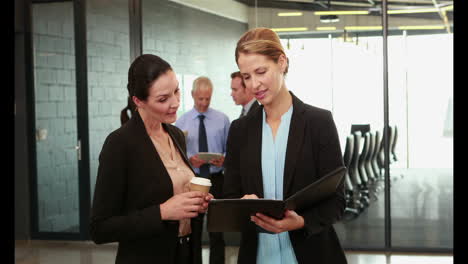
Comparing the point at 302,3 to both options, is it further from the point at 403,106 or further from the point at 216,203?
the point at 216,203

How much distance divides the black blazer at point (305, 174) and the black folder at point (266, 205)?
8 cm

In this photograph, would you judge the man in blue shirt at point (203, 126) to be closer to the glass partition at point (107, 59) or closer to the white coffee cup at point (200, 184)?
the glass partition at point (107, 59)

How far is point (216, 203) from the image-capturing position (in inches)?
80.0

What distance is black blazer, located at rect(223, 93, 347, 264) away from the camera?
7.23 ft

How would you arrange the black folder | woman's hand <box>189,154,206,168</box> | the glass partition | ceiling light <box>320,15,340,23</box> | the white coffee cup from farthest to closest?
the glass partition < ceiling light <box>320,15,340,23</box> < woman's hand <box>189,154,206,168</box> < the white coffee cup < the black folder

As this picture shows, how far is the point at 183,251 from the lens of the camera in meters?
2.35

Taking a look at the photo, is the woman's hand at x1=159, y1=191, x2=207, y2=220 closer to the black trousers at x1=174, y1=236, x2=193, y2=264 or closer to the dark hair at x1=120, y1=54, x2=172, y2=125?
the black trousers at x1=174, y1=236, x2=193, y2=264

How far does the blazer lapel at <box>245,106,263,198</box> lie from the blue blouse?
0.06 feet

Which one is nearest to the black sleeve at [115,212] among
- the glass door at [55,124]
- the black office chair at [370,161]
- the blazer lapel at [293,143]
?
the blazer lapel at [293,143]

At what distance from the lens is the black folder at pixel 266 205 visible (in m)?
2.01

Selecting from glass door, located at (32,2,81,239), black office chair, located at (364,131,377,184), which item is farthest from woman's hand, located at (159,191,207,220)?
glass door, located at (32,2,81,239)

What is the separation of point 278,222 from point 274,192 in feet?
0.57

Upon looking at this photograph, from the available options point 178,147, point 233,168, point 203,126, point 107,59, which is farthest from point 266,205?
point 107,59

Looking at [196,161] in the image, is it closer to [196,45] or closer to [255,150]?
[196,45]
